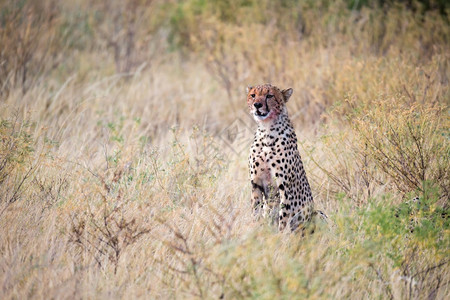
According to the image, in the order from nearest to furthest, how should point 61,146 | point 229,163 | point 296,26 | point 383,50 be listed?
point 61,146 → point 229,163 → point 383,50 → point 296,26

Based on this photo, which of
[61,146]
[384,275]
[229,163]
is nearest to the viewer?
[384,275]

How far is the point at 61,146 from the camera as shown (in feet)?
15.2

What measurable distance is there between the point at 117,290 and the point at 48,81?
4530mm

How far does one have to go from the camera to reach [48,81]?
683 cm

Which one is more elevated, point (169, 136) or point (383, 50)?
point (383, 50)

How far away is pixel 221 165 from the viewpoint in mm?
4824

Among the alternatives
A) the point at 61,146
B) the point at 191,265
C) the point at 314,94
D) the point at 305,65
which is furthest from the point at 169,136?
the point at 191,265

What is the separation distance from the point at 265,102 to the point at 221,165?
1.18 meters

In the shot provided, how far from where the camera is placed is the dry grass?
120 inches

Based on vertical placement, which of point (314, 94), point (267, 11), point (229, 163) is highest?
point (267, 11)

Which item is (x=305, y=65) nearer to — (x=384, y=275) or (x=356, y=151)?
(x=356, y=151)

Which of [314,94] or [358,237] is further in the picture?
[314,94]

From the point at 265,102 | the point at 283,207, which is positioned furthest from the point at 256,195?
the point at 265,102

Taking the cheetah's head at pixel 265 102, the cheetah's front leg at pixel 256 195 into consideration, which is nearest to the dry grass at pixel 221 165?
the cheetah's front leg at pixel 256 195
